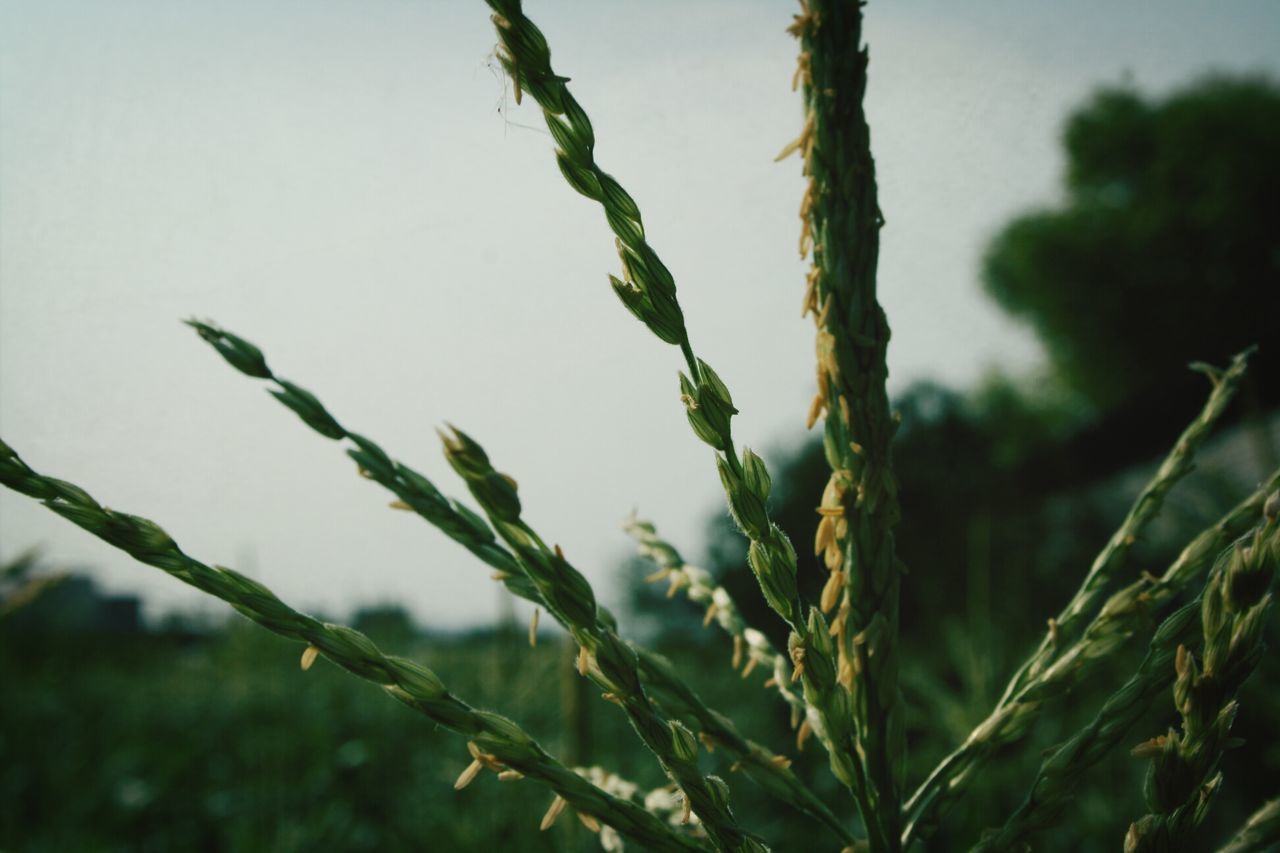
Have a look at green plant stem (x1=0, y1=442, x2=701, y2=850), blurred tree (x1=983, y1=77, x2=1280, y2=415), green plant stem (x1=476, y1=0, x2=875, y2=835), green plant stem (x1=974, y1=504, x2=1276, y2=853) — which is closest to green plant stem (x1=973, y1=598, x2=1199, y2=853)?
green plant stem (x1=974, y1=504, x2=1276, y2=853)

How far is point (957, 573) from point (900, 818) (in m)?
8.44

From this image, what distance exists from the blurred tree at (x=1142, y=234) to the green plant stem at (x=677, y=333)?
11.4 meters

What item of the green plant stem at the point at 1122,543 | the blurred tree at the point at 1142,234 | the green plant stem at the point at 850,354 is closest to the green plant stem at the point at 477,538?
the green plant stem at the point at 850,354

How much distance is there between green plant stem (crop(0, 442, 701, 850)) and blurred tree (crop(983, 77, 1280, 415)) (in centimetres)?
1156

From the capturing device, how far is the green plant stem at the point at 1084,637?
1.81ft

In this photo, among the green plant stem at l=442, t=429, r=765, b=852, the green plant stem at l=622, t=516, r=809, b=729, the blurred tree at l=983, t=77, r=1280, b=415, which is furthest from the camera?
the blurred tree at l=983, t=77, r=1280, b=415

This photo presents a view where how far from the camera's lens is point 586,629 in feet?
1.43

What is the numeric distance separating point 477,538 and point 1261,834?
0.45 meters

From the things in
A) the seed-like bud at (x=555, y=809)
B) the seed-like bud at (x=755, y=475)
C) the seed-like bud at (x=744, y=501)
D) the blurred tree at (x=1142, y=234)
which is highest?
the blurred tree at (x=1142, y=234)

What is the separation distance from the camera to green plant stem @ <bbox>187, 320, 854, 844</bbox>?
0.47 meters

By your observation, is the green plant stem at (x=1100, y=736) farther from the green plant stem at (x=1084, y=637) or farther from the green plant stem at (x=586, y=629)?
the green plant stem at (x=586, y=629)

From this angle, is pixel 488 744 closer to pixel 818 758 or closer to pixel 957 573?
pixel 818 758

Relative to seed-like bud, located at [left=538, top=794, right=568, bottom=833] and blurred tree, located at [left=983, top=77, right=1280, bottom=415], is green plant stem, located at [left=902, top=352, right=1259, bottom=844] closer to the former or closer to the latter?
seed-like bud, located at [left=538, top=794, right=568, bottom=833]

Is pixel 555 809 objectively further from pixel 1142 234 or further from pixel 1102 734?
pixel 1142 234
